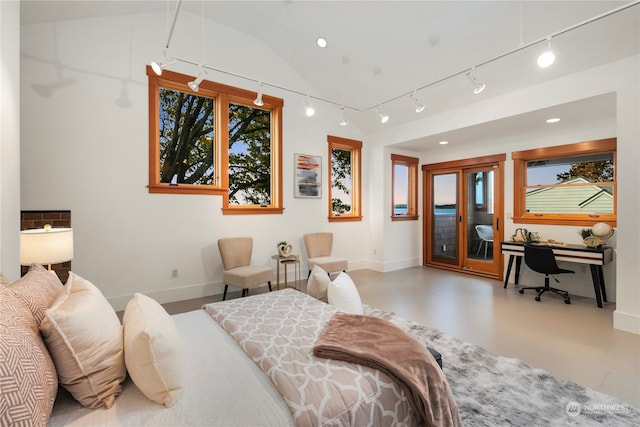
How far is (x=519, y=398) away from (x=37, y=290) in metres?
2.77

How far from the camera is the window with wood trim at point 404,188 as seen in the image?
20.1ft

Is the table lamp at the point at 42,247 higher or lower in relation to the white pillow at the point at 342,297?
higher

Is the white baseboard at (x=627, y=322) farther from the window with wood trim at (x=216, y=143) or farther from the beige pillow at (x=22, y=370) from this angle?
the beige pillow at (x=22, y=370)

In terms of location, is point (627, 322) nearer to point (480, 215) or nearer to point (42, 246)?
point (480, 215)

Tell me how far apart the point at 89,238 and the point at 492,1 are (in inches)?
202

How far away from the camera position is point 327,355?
1.43 metres

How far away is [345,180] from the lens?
6.08m

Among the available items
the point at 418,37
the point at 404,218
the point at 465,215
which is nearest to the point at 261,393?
the point at 418,37

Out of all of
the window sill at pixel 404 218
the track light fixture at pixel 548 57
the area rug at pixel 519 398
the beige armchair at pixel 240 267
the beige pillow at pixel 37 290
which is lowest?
the area rug at pixel 519 398

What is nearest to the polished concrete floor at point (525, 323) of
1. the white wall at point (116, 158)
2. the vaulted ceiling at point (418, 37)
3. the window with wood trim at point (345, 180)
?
the white wall at point (116, 158)

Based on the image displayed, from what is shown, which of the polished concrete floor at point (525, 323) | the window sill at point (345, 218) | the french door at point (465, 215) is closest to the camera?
the polished concrete floor at point (525, 323)

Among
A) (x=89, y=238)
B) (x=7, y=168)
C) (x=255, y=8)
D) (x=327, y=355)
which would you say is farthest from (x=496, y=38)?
(x=89, y=238)

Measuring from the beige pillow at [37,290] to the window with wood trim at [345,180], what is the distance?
4481mm

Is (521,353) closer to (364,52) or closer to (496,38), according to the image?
(496,38)
